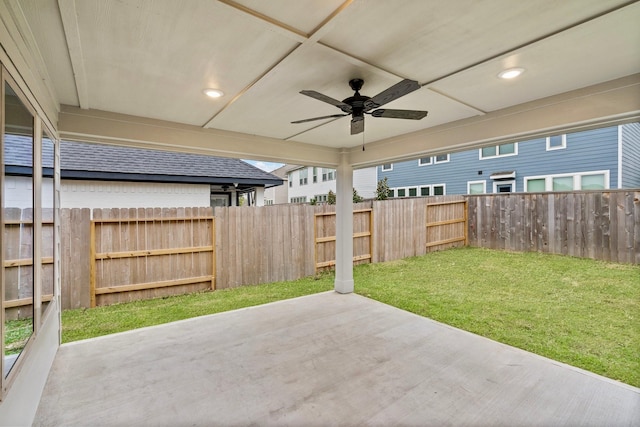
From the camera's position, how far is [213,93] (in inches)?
103

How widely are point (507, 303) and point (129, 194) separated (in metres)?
7.58

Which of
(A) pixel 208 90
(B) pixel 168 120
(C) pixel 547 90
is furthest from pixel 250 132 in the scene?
(C) pixel 547 90

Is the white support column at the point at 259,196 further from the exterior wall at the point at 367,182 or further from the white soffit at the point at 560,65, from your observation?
the white soffit at the point at 560,65

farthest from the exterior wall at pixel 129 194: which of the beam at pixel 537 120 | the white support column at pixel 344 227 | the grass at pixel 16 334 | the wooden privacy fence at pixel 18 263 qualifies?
the beam at pixel 537 120

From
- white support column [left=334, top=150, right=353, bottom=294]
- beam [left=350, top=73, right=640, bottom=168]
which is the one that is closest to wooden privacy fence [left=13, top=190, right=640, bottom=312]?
white support column [left=334, top=150, right=353, bottom=294]

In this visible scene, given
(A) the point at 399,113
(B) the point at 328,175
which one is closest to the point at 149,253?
(A) the point at 399,113

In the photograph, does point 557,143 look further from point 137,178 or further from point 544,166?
point 137,178

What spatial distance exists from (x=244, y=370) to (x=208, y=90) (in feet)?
8.32

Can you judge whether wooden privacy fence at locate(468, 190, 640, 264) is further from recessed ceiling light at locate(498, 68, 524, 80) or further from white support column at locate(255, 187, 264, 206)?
white support column at locate(255, 187, 264, 206)

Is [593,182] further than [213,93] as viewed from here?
Yes

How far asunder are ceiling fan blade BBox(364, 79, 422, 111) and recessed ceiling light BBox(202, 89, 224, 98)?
1.30m

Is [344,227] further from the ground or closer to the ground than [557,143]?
closer to the ground

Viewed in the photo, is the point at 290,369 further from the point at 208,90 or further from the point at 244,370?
the point at 208,90

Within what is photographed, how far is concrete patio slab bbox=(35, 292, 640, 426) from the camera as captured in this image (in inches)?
80.3
